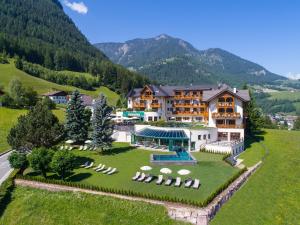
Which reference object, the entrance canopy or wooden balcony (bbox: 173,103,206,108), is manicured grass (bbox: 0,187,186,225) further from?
wooden balcony (bbox: 173,103,206,108)

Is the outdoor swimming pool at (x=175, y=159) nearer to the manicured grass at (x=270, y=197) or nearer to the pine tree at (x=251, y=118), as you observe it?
the manicured grass at (x=270, y=197)

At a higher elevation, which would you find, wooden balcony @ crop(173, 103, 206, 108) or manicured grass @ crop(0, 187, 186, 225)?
wooden balcony @ crop(173, 103, 206, 108)

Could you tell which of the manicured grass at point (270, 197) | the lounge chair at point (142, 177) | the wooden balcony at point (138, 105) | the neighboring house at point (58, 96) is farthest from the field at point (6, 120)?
the manicured grass at point (270, 197)

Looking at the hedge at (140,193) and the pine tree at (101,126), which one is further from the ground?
the pine tree at (101,126)

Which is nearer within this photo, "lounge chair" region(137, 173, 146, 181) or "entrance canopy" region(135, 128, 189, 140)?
"lounge chair" region(137, 173, 146, 181)

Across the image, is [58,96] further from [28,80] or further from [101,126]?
[101,126]

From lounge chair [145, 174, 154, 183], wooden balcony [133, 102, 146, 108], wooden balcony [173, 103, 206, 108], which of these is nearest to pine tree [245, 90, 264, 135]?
wooden balcony [173, 103, 206, 108]
